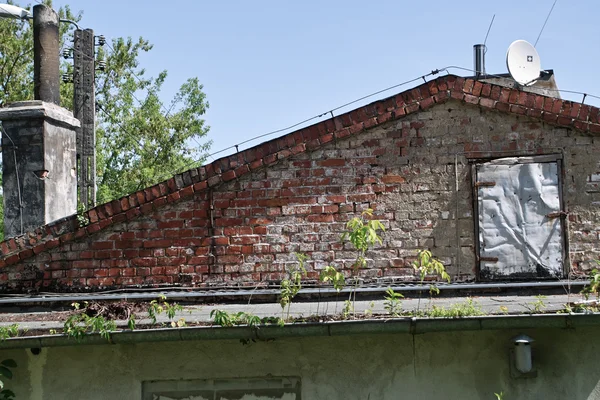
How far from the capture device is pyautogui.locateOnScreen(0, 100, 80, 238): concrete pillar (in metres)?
8.59

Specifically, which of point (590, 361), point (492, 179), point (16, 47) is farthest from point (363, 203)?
point (16, 47)

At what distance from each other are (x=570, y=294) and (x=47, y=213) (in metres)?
5.47

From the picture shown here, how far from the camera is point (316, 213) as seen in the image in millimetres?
7676

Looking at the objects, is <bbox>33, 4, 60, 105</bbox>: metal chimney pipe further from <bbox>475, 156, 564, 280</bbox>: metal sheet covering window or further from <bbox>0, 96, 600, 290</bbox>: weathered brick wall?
<bbox>475, 156, 564, 280</bbox>: metal sheet covering window

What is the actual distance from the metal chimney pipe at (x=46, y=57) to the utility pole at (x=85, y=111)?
423 cm

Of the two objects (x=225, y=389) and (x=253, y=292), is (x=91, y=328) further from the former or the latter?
(x=253, y=292)

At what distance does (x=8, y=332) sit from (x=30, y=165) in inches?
112

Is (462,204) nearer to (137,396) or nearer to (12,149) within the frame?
(137,396)

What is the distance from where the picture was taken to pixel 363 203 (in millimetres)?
7656

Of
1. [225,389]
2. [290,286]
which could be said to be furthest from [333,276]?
[225,389]

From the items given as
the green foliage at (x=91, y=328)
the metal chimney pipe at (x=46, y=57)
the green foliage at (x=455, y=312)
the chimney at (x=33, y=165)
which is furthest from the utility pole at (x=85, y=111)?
the green foliage at (x=455, y=312)

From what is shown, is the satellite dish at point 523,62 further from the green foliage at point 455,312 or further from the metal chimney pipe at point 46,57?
the metal chimney pipe at point 46,57

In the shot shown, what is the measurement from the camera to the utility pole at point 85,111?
13891mm

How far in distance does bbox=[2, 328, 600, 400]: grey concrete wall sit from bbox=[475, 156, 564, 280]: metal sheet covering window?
1.19m
